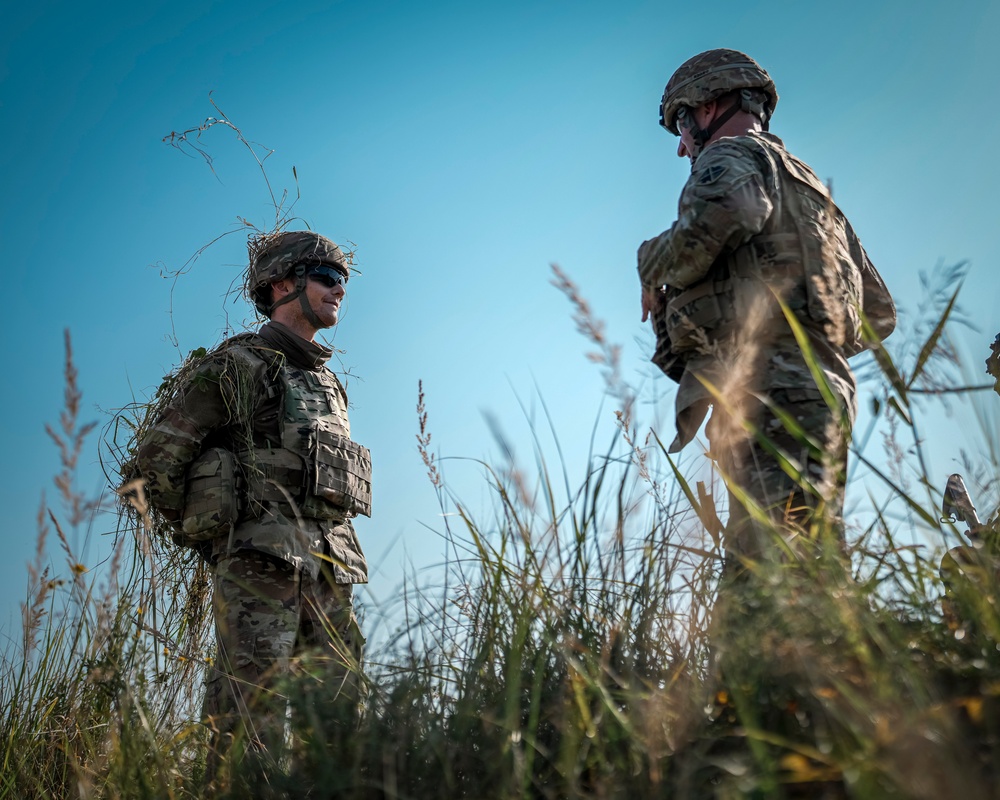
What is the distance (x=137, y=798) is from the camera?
1.98 m

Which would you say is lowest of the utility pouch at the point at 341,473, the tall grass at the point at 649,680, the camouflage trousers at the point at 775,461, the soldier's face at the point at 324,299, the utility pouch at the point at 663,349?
the tall grass at the point at 649,680

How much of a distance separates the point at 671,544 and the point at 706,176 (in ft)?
4.74

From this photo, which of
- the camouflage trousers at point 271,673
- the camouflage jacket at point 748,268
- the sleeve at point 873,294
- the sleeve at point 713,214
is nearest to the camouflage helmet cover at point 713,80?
the camouflage jacket at point 748,268

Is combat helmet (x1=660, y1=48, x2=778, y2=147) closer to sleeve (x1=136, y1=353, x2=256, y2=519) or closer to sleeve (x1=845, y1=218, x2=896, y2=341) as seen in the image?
sleeve (x1=845, y1=218, x2=896, y2=341)

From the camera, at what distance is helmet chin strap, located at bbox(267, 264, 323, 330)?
14.3ft

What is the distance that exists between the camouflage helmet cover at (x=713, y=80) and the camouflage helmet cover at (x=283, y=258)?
181cm

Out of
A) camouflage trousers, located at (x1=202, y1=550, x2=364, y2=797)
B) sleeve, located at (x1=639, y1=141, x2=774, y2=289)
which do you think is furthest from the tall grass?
sleeve, located at (x1=639, y1=141, x2=774, y2=289)

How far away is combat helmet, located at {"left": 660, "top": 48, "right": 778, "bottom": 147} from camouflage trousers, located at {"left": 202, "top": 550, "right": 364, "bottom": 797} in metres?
2.33

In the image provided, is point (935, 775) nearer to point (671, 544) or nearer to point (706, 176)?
point (671, 544)

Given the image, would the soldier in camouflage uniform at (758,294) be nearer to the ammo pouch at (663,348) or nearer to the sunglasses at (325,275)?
the ammo pouch at (663,348)

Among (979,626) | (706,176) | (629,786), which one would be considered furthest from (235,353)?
(979,626)

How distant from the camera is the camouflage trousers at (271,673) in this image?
1909 mm

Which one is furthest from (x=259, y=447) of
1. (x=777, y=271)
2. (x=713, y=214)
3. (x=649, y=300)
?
(x=777, y=271)

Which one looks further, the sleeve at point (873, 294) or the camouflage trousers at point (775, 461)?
the sleeve at point (873, 294)
